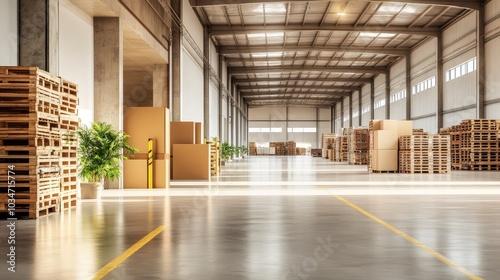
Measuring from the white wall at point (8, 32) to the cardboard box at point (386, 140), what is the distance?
53.2 feet

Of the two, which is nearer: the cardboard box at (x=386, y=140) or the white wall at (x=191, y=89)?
the cardboard box at (x=386, y=140)

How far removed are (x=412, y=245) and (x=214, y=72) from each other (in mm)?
28490

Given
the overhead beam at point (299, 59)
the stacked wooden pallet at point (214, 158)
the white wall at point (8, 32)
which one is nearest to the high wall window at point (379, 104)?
the overhead beam at point (299, 59)

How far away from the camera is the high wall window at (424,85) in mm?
33963

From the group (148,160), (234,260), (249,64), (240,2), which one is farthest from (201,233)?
(249,64)

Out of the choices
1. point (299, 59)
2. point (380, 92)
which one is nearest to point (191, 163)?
point (299, 59)

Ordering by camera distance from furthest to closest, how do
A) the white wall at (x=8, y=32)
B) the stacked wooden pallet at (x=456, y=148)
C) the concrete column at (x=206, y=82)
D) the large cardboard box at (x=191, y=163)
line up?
1. the concrete column at (x=206, y=82)
2. the stacked wooden pallet at (x=456, y=148)
3. the large cardboard box at (x=191, y=163)
4. the white wall at (x=8, y=32)

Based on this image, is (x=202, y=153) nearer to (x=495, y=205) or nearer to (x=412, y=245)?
(x=495, y=205)

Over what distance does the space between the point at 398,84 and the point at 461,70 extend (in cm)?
1173

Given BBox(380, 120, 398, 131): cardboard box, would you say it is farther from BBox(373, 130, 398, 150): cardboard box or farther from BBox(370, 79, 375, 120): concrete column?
BBox(370, 79, 375, 120): concrete column

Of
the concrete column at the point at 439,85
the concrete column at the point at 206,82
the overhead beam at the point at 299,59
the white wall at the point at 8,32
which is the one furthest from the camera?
the overhead beam at the point at 299,59

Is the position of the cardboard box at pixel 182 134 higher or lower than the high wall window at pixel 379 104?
lower

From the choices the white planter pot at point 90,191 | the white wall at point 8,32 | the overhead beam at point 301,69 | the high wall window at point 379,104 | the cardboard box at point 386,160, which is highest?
the overhead beam at point 301,69

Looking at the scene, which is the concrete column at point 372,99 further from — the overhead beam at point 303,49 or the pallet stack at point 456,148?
the pallet stack at point 456,148
